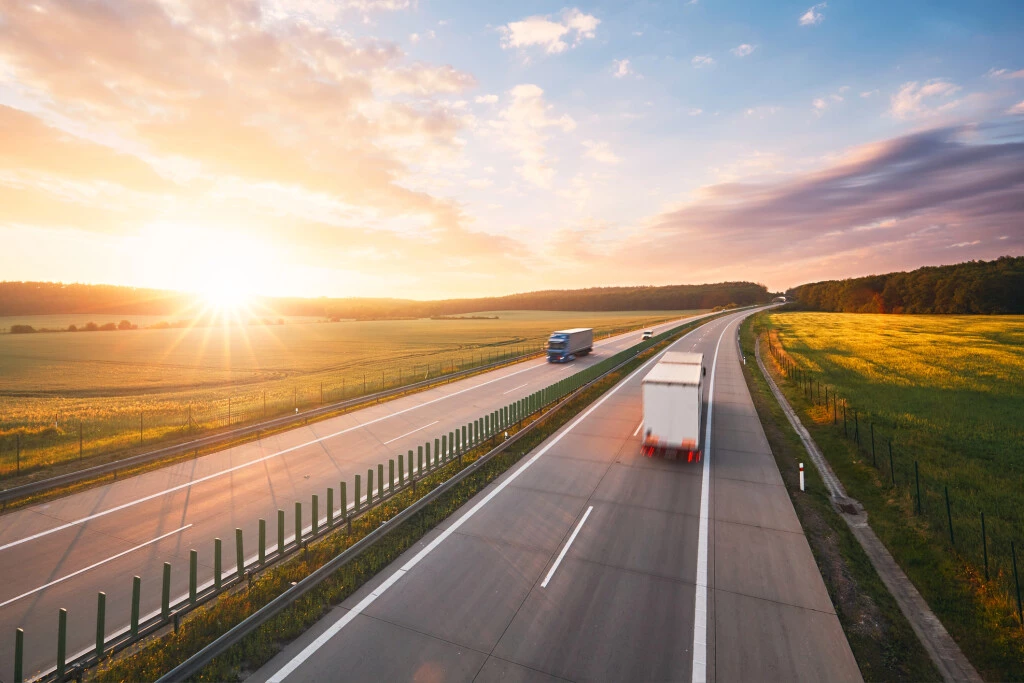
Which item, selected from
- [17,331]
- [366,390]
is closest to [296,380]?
[366,390]

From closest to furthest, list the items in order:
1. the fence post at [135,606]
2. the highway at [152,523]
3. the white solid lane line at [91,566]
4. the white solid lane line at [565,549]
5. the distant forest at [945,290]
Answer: the fence post at [135,606] → the highway at [152,523] → the white solid lane line at [91,566] → the white solid lane line at [565,549] → the distant forest at [945,290]

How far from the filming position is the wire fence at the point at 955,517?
10.5 meters

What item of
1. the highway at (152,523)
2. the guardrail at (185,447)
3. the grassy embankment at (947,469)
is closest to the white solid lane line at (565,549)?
the highway at (152,523)

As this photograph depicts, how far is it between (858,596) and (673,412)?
8.82m

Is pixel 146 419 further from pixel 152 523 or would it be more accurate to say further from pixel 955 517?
pixel 955 517

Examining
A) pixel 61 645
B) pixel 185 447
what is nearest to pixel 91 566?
pixel 61 645

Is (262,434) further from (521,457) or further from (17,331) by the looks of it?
(17,331)

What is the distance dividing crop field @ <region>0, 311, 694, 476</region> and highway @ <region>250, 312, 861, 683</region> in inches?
742

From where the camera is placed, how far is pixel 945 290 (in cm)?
11975

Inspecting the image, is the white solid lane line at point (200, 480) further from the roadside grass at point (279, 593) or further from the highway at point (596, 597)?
the highway at point (596, 597)

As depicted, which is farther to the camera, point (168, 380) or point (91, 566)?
point (168, 380)

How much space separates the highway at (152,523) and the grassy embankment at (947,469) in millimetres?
16908

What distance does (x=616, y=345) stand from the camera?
6894 cm

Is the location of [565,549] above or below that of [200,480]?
above
